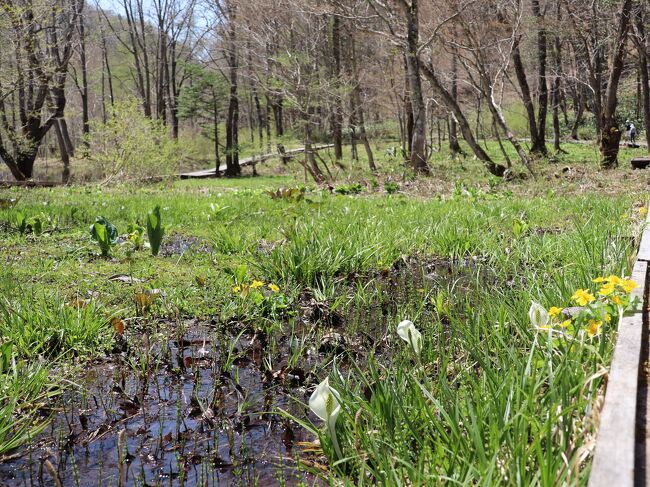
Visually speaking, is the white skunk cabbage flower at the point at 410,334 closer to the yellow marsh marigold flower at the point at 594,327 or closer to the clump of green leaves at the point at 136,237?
the yellow marsh marigold flower at the point at 594,327

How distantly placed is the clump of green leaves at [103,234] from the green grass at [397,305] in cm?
21

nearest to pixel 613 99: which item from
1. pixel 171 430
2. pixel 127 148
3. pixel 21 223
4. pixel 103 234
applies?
pixel 103 234

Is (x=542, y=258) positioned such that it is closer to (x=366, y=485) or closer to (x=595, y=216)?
(x=595, y=216)

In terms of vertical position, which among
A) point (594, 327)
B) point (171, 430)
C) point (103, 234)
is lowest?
point (171, 430)

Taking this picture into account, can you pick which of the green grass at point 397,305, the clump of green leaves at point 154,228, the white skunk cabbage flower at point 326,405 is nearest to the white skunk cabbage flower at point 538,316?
the green grass at point 397,305

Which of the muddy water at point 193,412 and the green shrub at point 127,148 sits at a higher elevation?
the green shrub at point 127,148

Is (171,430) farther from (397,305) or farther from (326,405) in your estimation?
(397,305)

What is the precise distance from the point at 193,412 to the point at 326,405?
0.86 meters

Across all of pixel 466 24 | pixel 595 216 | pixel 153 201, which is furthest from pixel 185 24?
pixel 595 216

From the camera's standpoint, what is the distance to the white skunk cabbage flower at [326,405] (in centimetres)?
173

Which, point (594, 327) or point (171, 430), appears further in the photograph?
point (171, 430)

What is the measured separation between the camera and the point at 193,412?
94.3 inches

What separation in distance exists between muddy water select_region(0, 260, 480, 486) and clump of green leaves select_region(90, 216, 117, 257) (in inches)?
74.0

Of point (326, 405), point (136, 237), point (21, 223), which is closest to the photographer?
point (326, 405)
